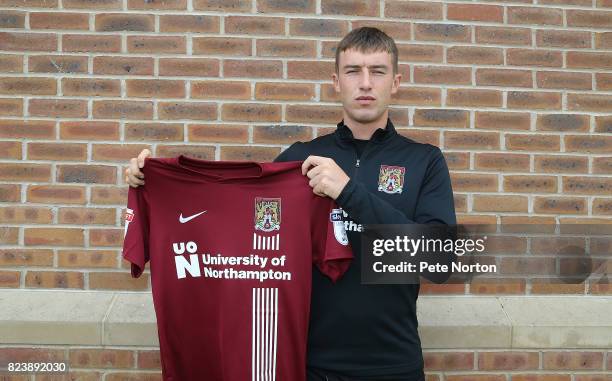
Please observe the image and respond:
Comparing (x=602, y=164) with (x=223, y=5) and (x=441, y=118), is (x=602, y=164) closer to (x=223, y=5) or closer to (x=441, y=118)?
(x=441, y=118)

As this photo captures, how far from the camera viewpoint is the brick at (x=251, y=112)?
2836 mm

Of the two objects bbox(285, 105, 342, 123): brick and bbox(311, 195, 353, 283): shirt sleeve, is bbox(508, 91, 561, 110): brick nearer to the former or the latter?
bbox(285, 105, 342, 123): brick

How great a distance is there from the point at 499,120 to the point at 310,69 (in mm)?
1069

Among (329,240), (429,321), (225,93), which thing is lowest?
(429,321)

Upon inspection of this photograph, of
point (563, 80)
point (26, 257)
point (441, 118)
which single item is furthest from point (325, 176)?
point (26, 257)

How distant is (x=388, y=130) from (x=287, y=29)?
Answer: 94 cm

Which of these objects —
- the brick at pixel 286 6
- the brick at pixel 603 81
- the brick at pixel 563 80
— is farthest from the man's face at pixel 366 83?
the brick at pixel 603 81

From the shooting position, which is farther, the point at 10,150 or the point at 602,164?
the point at 602,164

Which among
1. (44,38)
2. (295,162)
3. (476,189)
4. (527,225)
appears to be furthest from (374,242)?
(44,38)

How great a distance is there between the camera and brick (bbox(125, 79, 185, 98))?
9.24 ft

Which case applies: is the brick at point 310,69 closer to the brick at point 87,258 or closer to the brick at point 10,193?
the brick at point 87,258

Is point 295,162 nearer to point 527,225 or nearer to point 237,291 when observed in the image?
point 237,291

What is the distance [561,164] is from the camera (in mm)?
2918

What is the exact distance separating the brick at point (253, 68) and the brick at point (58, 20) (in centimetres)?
79
